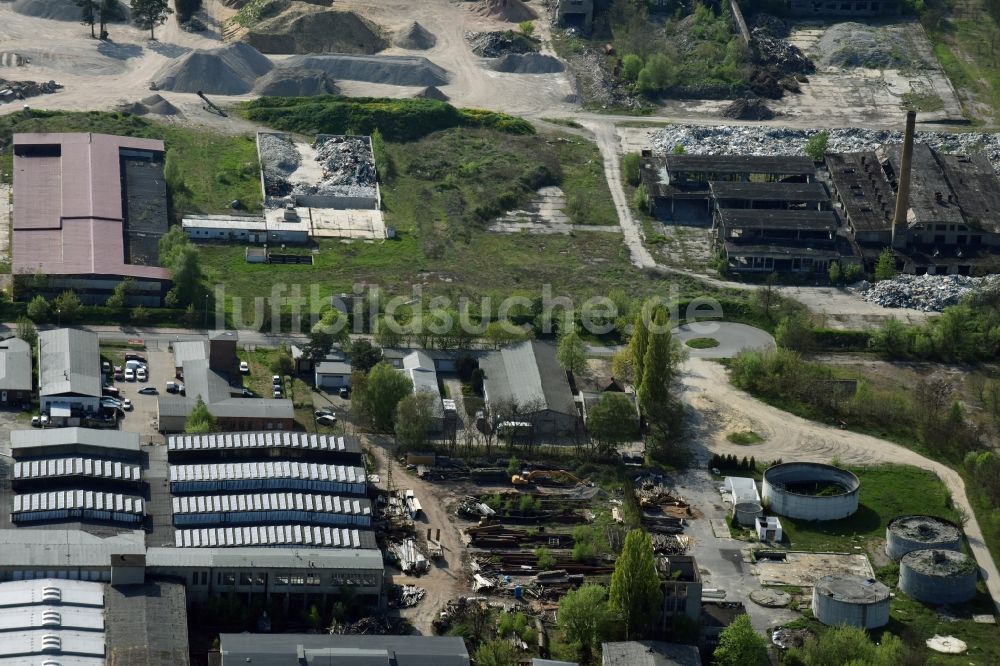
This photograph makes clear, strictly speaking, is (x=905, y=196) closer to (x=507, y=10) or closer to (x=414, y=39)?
(x=414, y=39)

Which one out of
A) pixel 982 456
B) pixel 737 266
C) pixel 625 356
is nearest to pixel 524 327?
pixel 625 356

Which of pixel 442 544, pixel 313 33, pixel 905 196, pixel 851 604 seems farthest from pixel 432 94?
pixel 851 604

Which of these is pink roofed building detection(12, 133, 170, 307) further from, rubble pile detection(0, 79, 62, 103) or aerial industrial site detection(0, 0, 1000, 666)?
rubble pile detection(0, 79, 62, 103)

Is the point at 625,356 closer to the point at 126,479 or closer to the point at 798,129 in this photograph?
the point at 126,479

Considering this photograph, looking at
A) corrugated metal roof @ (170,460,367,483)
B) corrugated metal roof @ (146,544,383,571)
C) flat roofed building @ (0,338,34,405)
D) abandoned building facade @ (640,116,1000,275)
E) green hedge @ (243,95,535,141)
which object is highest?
green hedge @ (243,95,535,141)

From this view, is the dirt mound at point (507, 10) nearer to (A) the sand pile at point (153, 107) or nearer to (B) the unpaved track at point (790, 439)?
(A) the sand pile at point (153, 107)

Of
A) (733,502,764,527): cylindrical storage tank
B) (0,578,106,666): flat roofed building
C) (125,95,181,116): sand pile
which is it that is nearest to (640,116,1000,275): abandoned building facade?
(733,502,764,527): cylindrical storage tank

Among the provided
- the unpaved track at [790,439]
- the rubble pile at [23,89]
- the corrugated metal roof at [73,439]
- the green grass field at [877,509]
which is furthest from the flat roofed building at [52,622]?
the rubble pile at [23,89]
